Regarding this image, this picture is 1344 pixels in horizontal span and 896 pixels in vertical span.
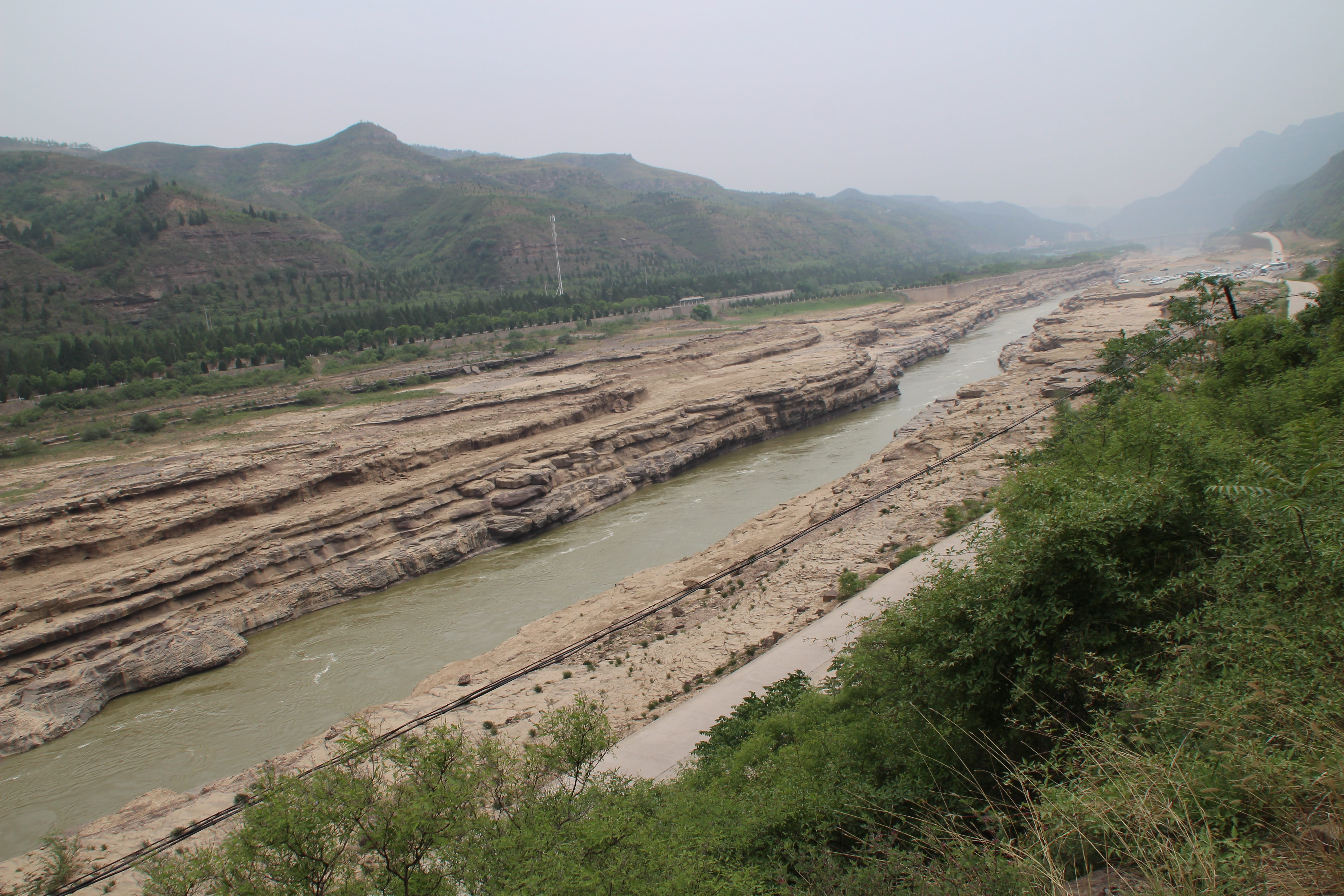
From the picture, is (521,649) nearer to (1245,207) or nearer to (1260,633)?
(1260,633)

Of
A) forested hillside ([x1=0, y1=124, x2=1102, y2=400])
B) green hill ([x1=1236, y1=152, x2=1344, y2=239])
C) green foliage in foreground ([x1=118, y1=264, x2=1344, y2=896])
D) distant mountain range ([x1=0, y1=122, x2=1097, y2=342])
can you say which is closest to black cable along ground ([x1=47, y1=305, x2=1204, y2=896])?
green foliage in foreground ([x1=118, y1=264, x2=1344, y2=896])

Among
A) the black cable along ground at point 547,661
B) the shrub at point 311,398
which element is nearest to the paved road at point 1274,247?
the black cable along ground at point 547,661

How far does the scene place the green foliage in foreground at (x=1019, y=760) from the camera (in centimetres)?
402

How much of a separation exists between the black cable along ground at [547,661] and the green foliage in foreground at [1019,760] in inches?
46.6

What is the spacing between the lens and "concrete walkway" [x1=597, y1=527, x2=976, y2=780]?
989cm

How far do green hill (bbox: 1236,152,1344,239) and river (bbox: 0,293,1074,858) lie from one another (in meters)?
67.0

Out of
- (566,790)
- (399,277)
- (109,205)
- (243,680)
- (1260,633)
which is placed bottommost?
(243,680)

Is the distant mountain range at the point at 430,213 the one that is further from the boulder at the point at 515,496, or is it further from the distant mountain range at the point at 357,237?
the boulder at the point at 515,496

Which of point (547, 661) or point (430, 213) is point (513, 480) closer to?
point (547, 661)

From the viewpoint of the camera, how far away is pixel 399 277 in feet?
274

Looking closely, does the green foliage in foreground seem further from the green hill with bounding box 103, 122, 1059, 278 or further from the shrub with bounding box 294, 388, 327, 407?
the green hill with bounding box 103, 122, 1059, 278

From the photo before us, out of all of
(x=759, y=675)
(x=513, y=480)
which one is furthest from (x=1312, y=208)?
(x=759, y=675)

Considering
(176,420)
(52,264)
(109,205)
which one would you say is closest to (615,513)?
(176,420)

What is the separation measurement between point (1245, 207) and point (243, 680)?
23625 centimetres
